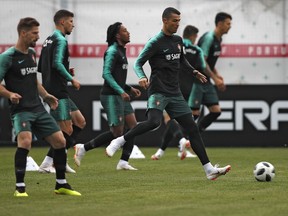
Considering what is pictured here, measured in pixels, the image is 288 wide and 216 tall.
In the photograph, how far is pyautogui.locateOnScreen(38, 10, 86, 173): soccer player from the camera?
1412 centimetres

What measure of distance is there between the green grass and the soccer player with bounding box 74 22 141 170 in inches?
15.6

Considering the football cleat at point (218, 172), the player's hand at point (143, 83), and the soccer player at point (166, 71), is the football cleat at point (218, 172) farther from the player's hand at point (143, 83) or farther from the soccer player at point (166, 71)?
the player's hand at point (143, 83)

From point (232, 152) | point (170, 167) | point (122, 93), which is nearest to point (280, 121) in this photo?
point (232, 152)

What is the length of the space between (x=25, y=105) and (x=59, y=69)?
2.70m

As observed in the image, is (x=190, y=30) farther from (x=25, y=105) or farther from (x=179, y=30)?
(x=25, y=105)

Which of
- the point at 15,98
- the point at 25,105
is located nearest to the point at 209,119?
the point at 25,105

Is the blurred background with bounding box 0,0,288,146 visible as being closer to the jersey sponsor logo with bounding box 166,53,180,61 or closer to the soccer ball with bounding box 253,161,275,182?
the jersey sponsor logo with bounding box 166,53,180,61

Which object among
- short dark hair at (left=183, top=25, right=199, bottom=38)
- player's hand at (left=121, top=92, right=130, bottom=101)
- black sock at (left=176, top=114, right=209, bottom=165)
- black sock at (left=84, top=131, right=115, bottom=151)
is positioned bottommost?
black sock at (left=84, top=131, right=115, bottom=151)

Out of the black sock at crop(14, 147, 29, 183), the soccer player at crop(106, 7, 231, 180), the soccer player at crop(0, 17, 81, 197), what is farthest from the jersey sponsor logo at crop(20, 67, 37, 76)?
the soccer player at crop(106, 7, 231, 180)

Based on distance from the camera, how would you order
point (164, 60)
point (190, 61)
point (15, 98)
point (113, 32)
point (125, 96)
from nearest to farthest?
point (15, 98) < point (164, 60) < point (125, 96) < point (113, 32) < point (190, 61)

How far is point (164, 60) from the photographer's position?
13.5 metres

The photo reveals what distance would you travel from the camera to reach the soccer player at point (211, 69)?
18.1 meters

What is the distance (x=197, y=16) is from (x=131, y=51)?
179 centimetres

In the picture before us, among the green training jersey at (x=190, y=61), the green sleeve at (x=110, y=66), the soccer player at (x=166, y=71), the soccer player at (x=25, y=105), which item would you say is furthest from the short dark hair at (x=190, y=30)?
the soccer player at (x=25, y=105)
